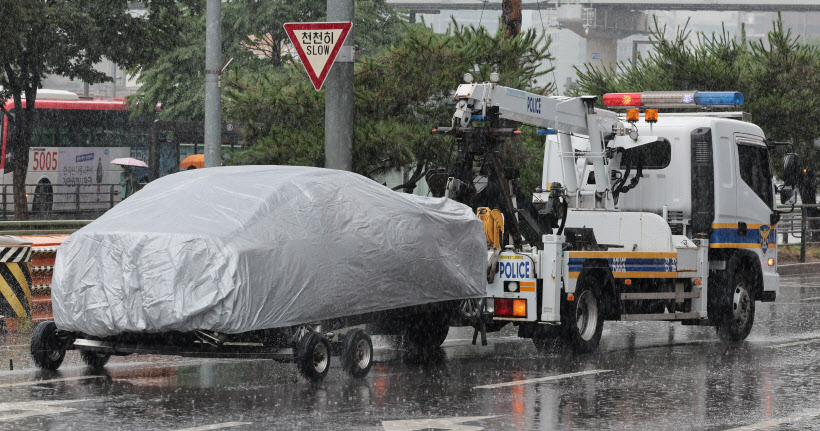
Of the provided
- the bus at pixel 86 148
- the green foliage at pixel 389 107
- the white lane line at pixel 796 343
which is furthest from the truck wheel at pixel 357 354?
the bus at pixel 86 148

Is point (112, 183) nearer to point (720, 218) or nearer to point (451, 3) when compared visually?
point (720, 218)

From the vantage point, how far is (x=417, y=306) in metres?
10.9

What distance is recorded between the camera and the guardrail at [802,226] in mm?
29906

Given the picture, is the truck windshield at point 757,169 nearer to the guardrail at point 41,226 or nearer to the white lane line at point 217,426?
the white lane line at point 217,426

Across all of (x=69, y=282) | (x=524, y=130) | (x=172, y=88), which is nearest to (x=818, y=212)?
(x=524, y=130)

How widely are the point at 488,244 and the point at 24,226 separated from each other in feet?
42.5

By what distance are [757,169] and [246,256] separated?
7.97 meters

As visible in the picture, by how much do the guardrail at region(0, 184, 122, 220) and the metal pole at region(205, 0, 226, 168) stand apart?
66.6 ft

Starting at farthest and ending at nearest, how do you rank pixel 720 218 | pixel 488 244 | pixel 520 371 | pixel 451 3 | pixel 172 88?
pixel 451 3 → pixel 172 88 → pixel 720 218 → pixel 488 244 → pixel 520 371

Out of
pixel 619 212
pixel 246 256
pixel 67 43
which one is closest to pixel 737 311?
pixel 619 212

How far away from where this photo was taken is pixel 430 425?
8.21m

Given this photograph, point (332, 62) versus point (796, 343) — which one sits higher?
point (332, 62)

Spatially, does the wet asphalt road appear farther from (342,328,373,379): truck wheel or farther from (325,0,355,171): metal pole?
(325,0,355,171): metal pole

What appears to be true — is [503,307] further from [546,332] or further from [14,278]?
[14,278]
